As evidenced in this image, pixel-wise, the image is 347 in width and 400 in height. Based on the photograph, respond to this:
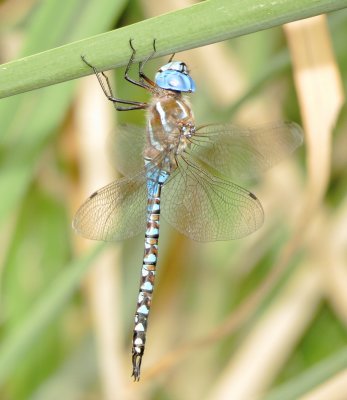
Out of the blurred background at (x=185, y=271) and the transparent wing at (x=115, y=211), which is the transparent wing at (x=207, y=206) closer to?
the transparent wing at (x=115, y=211)

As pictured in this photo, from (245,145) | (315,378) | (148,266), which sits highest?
(245,145)

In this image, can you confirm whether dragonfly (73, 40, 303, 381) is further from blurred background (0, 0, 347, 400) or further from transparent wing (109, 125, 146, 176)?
blurred background (0, 0, 347, 400)

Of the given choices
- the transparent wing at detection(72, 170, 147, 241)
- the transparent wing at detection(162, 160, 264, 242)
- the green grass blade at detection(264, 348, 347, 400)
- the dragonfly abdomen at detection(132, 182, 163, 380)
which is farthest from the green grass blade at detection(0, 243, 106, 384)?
the green grass blade at detection(264, 348, 347, 400)

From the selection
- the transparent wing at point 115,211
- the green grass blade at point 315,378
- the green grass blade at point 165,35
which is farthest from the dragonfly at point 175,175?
A: the green grass blade at point 165,35

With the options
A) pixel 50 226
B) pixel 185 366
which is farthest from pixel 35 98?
pixel 185 366

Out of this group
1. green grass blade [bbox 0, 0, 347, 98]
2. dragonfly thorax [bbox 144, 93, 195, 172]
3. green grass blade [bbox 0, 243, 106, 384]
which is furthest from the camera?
dragonfly thorax [bbox 144, 93, 195, 172]

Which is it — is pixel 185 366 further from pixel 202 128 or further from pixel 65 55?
pixel 65 55

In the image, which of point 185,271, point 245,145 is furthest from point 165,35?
point 185,271

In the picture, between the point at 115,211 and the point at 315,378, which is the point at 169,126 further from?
the point at 315,378
